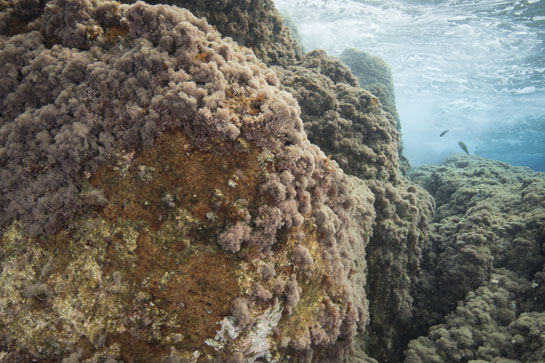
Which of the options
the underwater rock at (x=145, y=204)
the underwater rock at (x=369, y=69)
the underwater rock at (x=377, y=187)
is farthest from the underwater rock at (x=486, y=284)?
the underwater rock at (x=369, y=69)

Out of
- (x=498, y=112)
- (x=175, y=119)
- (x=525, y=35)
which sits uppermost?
(x=525, y=35)

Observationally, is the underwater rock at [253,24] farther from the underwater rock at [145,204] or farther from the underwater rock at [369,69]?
the underwater rock at [369,69]

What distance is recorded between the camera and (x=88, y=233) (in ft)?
10.8

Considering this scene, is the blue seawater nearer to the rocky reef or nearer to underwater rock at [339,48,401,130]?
underwater rock at [339,48,401,130]

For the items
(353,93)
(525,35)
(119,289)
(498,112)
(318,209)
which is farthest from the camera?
(498,112)

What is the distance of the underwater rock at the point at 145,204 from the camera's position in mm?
3217

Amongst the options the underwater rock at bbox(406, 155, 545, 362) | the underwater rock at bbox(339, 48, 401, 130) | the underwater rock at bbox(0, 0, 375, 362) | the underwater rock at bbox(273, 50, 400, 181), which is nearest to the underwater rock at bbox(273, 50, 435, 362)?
the underwater rock at bbox(273, 50, 400, 181)

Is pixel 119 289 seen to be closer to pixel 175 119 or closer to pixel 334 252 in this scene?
pixel 175 119

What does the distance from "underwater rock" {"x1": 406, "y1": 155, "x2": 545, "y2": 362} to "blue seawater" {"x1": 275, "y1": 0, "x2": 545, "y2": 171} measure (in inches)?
577

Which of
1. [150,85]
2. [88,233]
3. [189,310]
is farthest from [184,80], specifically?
[189,310]

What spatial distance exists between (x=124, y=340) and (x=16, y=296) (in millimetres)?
1426

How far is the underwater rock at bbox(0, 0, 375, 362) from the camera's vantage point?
3.22 meters

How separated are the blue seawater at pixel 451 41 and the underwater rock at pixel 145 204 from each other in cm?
2101

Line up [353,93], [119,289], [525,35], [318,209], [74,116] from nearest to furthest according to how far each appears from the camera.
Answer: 1. [119,289]
2. [74,116]
3. [318,209]
4. [353,93]
5. [525,35]
